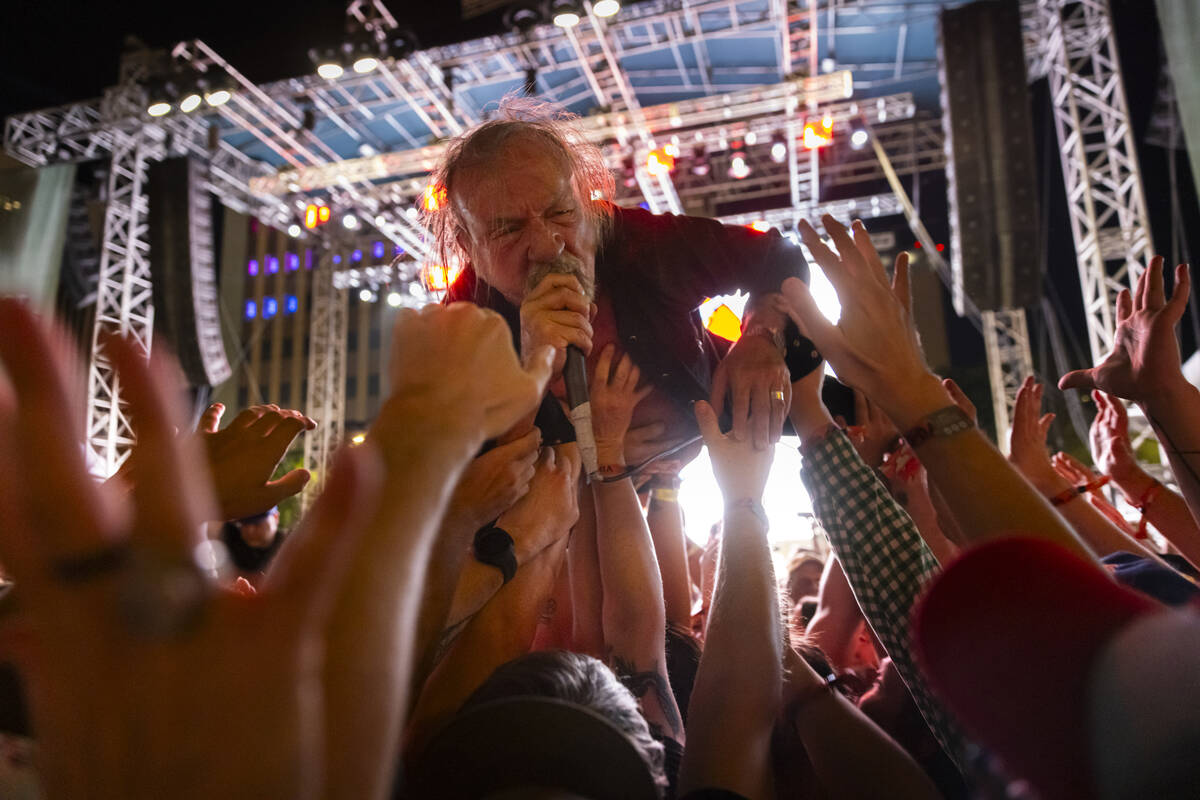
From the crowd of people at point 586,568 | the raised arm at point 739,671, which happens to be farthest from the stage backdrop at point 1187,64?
the raised arm at point 739,671

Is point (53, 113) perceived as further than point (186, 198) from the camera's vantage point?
Yes

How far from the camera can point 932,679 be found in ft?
1.94

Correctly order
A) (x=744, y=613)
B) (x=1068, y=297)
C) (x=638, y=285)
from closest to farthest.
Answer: (x=744, y=613)
(x=638, y=285)
(x=1068, y=297)

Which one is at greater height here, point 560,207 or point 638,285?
point 560,207

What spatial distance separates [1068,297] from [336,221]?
1086 centimetres

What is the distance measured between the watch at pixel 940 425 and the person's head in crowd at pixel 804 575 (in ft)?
8.95

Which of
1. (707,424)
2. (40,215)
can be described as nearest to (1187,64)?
(707,424)

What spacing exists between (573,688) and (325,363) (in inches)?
435

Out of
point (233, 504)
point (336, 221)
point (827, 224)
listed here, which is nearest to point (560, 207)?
point (827, 224)

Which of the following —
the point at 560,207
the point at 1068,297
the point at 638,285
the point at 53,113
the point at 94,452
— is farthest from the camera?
the point at 1068,297

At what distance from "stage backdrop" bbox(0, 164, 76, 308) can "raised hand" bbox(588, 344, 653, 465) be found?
427 cm

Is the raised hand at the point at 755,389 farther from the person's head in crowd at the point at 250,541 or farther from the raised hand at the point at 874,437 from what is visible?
the person's head in crowd at the point at 250,541

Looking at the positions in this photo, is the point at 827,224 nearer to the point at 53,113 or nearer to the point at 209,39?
the point at 209,39

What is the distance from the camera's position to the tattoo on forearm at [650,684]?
1289 mm
